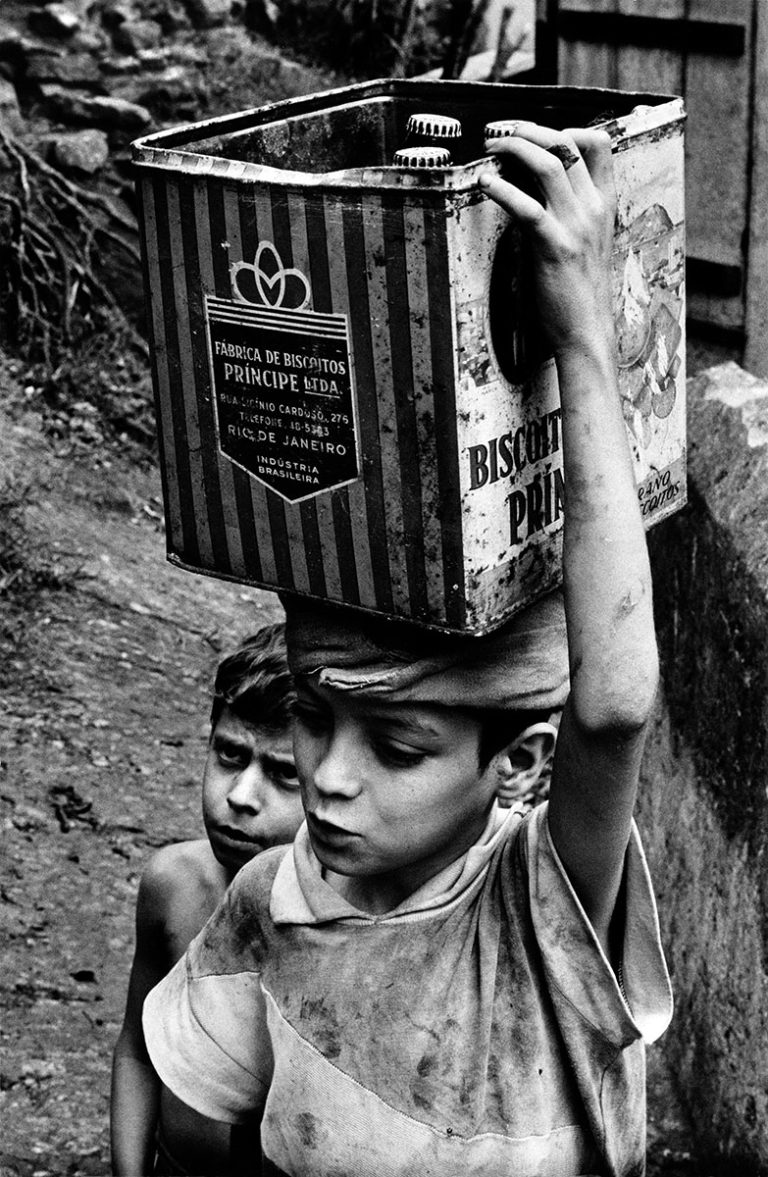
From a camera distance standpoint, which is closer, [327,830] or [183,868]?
Answer: [327,830]

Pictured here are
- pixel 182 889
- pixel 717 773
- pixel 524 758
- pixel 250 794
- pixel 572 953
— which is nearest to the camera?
pixel 572 953

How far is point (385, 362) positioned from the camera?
1.60m

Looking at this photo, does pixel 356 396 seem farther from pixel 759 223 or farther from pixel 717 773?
pixel 759 223

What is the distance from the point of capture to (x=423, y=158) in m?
1.64

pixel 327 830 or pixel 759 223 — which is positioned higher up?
pixel 327 830

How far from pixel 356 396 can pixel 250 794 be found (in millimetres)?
1075

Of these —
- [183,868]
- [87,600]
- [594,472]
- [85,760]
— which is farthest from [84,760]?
[594,472]

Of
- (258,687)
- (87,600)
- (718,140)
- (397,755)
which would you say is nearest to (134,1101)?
(258,687)

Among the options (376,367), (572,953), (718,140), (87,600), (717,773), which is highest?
(376,367)

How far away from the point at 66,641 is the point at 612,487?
367 centimetres

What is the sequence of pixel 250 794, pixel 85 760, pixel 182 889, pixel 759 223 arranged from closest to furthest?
pixel 250 794
pixel 182 889
pixel 85 760
pixel 759 223

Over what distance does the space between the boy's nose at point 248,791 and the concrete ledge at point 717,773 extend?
2.91ft

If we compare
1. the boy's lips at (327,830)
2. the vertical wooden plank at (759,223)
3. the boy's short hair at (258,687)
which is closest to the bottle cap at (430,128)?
the boy's lips at (327,830)

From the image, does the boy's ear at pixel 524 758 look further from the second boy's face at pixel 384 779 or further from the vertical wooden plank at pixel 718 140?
the vertical wooden plank at pixel 718 140
